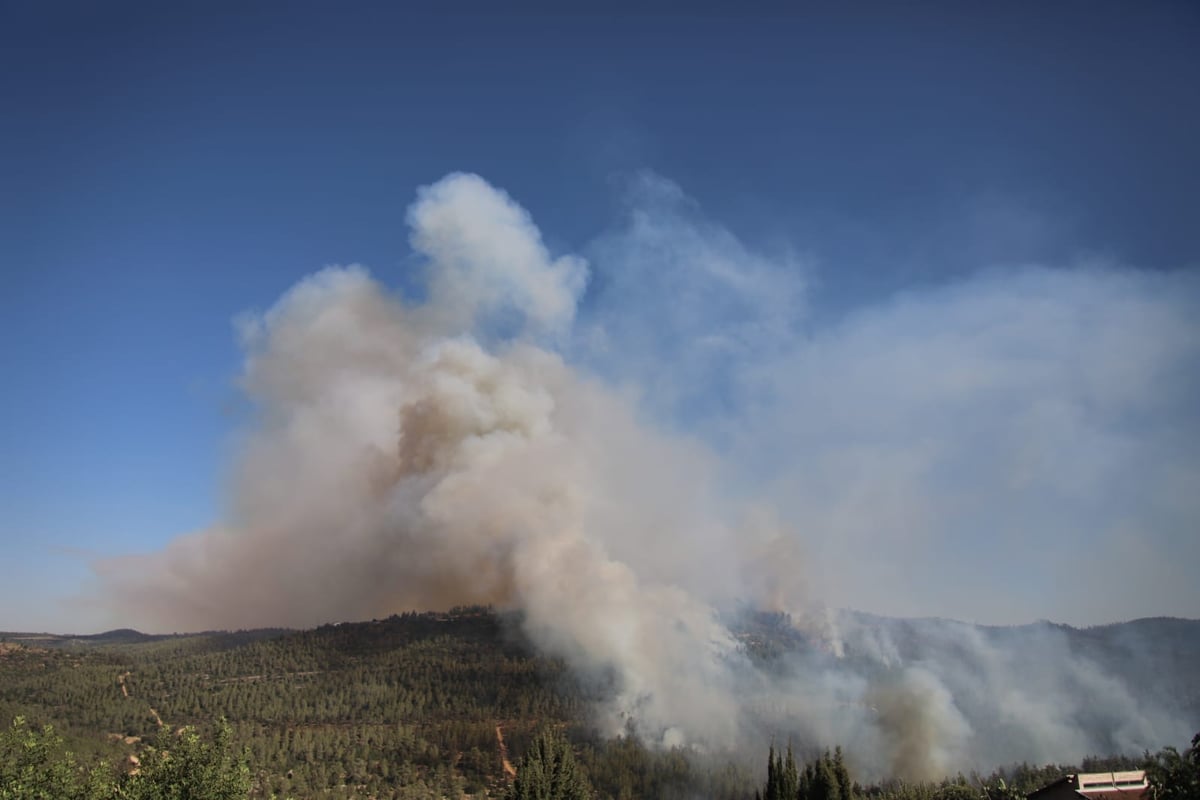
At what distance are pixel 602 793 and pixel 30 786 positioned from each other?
105522mm

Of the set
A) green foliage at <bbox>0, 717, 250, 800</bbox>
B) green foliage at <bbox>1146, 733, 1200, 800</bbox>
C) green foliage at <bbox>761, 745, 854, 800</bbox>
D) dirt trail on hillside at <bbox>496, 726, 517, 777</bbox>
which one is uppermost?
green foliage at <bbox>1146, 733, 1200, 800</bbox>

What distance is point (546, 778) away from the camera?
81.6 metres

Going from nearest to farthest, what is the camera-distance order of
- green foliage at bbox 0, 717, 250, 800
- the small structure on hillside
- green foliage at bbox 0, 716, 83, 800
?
green foliage at bbox 0, 717, 250, 800, green foliage at bbox 0, 716, 83, 800, the small structure on hillside

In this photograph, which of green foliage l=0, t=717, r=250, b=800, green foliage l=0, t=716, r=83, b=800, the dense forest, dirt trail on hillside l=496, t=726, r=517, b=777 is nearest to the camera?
green foliage l=0, t=717, r=250, b=800

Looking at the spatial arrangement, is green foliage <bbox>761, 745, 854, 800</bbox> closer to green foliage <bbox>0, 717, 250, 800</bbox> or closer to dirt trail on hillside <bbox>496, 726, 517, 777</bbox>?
green foliage <bbox>0, 717, 250, 800</bbox>

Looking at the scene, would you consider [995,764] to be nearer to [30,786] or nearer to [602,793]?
[602,793]

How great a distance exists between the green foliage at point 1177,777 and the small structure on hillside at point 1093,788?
2163 inches

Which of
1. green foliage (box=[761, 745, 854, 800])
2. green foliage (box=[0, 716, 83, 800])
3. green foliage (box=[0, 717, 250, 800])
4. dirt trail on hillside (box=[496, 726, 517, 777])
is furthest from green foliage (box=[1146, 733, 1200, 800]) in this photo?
dirt trail on hillside (box=[496, 726, 517, 777])

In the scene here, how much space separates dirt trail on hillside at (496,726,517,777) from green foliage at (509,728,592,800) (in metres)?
63.9

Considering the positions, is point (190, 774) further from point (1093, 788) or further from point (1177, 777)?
point (1093, 788)

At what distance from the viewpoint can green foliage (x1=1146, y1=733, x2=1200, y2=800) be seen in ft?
111

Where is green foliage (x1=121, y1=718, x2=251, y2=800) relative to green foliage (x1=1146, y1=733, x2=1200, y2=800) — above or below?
below

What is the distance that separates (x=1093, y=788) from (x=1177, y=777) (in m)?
63.8

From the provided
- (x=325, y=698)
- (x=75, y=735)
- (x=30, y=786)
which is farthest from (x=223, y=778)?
(x=325, y=698)
